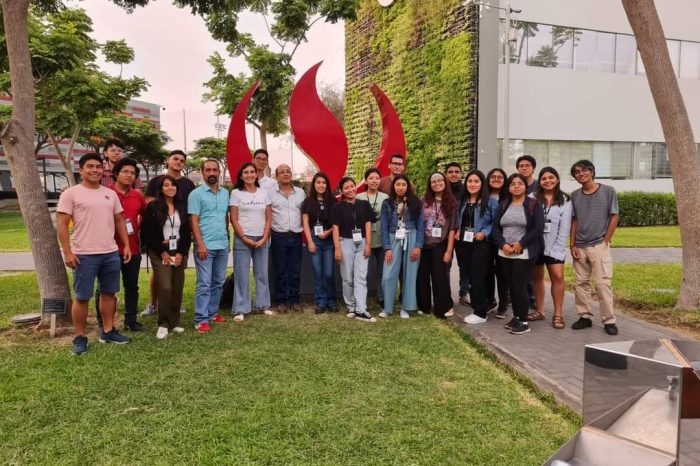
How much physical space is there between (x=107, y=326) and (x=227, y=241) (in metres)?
1.35

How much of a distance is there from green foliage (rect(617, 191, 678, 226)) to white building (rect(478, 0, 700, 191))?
24.7 inches

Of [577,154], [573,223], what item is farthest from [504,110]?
[573,223]

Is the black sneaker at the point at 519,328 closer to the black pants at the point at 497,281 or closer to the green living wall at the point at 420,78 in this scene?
the black pants at the point at 497,281

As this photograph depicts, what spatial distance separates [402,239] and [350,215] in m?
0.62

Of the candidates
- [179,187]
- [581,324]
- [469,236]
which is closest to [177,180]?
[179,187]

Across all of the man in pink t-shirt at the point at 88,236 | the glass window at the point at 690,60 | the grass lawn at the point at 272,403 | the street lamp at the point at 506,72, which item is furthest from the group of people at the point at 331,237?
the glass window at the point at 690,60

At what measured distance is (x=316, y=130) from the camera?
6.39m

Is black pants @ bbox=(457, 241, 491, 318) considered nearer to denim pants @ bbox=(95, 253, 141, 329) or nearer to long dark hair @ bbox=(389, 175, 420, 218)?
long dark hair @ bbox=(389, 175, 420, 218)

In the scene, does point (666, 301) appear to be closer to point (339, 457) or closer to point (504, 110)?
point (339, 457)

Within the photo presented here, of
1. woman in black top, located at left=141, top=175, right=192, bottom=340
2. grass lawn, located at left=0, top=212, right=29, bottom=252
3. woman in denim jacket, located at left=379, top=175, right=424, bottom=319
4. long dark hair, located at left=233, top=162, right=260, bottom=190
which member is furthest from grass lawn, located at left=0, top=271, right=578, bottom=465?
grass lawn, located at left=0, top=212, right=29, bottom=252

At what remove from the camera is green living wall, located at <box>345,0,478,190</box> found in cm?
1264

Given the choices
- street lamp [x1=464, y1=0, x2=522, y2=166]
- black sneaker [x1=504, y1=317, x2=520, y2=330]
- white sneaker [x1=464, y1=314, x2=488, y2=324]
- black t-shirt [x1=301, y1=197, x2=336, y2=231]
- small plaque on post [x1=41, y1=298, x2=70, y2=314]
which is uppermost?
street lamp [x1=464, y1=0, x2=522, y2=166]

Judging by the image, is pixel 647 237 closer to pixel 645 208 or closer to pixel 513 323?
pixel 645 208

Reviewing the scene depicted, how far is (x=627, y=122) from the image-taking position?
14.9 metres
